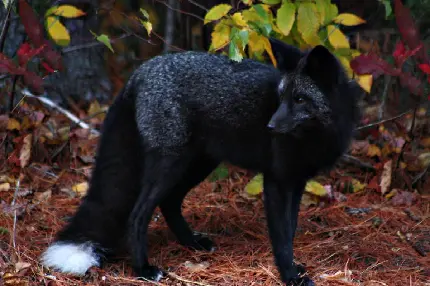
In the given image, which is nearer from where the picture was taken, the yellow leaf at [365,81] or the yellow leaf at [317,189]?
the yellow leaf at [365,81]

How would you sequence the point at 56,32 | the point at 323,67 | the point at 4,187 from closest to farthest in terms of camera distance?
1. the point at 323,67
2. the point at 56,32
3. the point at 4,187

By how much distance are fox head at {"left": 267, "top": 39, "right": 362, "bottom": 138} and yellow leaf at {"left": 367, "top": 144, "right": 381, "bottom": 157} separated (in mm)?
2244

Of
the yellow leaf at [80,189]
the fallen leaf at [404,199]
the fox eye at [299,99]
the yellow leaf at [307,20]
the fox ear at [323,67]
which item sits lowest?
the fallen leaf at [404,199]

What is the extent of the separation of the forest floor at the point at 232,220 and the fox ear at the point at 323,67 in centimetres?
117

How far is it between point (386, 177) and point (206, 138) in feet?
6.94

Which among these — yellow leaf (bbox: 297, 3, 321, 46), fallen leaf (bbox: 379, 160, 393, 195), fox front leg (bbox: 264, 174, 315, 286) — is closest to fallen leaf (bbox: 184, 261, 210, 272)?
fox front leg (bbox: 264, 174, 315, 286)

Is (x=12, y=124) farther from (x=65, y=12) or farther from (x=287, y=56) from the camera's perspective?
(x=287, y=56)

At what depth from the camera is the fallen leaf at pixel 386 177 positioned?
5.79 m

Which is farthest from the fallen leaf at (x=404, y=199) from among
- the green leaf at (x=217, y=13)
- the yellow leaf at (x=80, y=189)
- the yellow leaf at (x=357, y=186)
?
the yellow leaf at (x=80, y=189)

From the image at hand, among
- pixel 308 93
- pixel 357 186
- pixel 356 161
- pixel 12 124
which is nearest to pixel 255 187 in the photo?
pixel 357 186

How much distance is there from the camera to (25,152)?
575 cm

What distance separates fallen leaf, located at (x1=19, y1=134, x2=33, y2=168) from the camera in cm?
570

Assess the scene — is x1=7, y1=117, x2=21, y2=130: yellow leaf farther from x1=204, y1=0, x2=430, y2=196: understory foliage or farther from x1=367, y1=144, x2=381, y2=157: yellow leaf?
x1=367, y1=144, x2=381, y2=157: yellow leaf

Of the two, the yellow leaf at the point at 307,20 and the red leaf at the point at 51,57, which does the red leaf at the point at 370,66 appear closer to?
the yellow leaf at the point at 307,20
